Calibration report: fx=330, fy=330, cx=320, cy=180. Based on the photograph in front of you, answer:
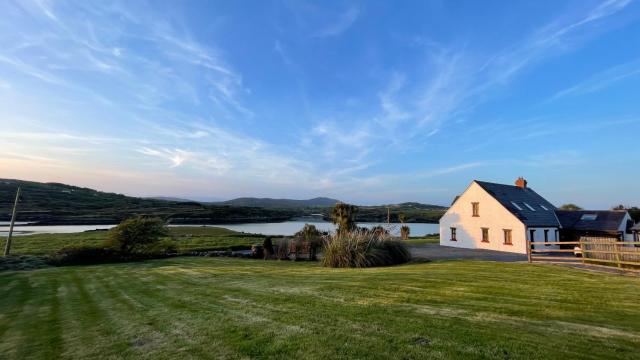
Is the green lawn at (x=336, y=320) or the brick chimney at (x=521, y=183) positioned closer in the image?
the green lawn at (x=336, y=320)

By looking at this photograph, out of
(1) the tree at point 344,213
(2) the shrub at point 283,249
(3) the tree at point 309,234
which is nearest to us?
(2) the shrub at point 283,249

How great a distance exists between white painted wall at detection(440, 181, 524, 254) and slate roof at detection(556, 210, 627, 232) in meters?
7.01

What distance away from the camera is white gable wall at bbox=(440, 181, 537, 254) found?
85.4ft

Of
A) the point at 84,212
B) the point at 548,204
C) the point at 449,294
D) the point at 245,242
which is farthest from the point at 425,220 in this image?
the point at 449,294

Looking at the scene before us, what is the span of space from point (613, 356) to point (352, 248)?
12.5 m

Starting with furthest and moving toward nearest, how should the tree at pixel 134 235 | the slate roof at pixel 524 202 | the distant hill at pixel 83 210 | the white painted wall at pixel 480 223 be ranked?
the distant hill at pixel 83 210
the slate roof at pixel 524 202
the white painted wall at pixel 480 223
the tree at pixel 134 235

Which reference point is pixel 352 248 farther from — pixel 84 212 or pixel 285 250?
pixel 84 212

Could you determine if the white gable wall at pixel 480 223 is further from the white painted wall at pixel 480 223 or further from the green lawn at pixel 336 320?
the green lawn at pixel 336 320

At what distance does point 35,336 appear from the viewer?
5910mm

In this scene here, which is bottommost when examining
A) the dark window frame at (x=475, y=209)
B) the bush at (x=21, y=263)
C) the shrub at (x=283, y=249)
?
the bush at (x=21, y=263)

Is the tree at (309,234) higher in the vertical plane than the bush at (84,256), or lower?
higher

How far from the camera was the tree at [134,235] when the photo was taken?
2175cm

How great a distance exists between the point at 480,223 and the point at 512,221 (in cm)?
293

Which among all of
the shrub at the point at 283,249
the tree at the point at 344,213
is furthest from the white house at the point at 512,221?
the shrub at the point at 283,249
